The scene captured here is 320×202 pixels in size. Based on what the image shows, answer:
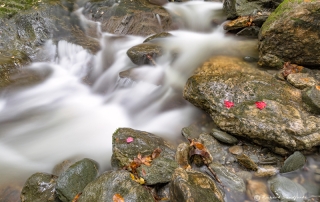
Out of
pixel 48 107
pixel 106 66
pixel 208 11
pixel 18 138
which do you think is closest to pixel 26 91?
pixel 48 107

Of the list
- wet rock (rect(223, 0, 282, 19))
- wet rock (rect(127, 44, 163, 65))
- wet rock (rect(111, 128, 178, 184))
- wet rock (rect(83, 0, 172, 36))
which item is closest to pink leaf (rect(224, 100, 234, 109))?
wet rock (rect(111, 128, 178, 184))

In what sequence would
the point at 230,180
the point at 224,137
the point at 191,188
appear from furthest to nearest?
1. the point at 224,137
2. the point at 230,180
3. the point at 191,188

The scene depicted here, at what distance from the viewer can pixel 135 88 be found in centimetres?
583

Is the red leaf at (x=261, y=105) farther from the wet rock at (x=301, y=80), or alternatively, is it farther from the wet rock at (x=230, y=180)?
the wet rock at (x=230, y=180)

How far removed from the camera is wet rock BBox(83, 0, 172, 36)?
27.6 feet

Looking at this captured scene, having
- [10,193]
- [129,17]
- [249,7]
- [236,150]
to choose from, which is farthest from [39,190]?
[249,7]

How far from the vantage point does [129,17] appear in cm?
863

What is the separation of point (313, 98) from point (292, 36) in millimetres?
1609

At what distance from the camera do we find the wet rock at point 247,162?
335 centimetres

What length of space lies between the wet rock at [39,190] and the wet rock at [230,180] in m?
2.43

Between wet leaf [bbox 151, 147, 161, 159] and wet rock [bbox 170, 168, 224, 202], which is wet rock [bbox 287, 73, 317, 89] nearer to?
wet rock [bbox 170, 168, 224, 202]

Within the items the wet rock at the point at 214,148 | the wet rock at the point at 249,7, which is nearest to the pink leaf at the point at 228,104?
the wet rock at the point at 214,148

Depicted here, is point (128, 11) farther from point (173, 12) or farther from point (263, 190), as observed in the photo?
point (263, 190)

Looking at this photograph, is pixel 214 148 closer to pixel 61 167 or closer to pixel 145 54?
pixel 61 167
